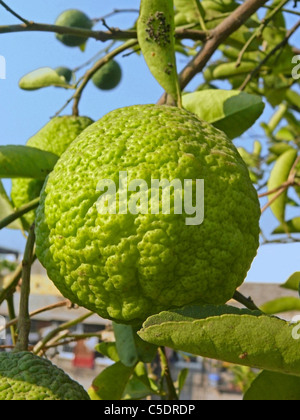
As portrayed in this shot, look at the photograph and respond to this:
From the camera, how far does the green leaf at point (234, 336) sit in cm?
51

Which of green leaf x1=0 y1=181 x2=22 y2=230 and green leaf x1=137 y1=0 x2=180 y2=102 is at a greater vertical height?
green leaf x1=137 y1=0 x2=180 y2=102

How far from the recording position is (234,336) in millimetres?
517

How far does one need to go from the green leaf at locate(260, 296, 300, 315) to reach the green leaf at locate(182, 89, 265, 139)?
1.67 ft

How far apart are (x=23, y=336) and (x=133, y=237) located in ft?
0.89

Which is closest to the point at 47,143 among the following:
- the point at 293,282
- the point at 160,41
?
the point at 160,41

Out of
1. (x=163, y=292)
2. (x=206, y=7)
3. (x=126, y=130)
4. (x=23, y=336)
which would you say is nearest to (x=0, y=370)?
(x=23, y=336)

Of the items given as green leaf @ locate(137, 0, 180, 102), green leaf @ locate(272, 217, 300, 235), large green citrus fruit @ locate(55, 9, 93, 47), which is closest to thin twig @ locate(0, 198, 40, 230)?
green leaf @ locate(137, 0, 180, 102)

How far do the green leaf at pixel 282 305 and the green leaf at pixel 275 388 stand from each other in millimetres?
504

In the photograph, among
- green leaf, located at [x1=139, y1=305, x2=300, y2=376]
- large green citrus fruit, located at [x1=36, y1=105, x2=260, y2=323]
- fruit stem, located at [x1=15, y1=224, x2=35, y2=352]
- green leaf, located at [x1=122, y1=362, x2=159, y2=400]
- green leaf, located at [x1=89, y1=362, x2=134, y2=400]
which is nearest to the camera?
green leaf, located at [x1=139, y1=305, x2=300, y2=376]

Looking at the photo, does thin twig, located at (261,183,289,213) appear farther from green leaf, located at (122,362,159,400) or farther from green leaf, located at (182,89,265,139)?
green leaf, located at (122,362,159,400)

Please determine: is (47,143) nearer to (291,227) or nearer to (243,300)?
(243,300)

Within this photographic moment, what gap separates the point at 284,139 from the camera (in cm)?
261

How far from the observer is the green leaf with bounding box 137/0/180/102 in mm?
826

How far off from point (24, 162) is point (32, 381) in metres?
0.35
